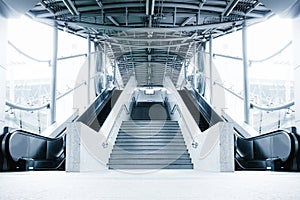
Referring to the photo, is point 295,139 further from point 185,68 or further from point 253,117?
point 185,68

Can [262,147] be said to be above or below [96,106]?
below

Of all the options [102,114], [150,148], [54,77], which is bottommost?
[150,148]

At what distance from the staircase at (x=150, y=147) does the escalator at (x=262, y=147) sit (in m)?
0.92

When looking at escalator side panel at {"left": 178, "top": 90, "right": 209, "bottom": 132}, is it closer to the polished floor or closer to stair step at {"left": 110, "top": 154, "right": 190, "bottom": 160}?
stair step at {"left": 110, "top": 154, "right": 190, "bottom": 160}

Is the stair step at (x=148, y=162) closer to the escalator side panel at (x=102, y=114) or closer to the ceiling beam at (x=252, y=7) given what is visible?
the escalator side panel at (x=102, y=114)

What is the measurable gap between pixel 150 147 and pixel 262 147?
3109mm

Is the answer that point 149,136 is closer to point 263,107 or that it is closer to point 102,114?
point 102,114

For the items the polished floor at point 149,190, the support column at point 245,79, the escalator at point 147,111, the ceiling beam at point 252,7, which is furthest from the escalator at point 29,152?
the escalator at point 147,111

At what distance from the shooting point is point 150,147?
10844mm

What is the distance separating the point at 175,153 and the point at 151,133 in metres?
2.01

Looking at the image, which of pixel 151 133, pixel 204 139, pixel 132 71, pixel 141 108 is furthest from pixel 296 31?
pixel 132 71

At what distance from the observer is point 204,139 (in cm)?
879

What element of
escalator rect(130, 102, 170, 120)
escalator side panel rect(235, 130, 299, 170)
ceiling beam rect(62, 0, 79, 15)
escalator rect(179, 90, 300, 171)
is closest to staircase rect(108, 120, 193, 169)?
escalator rect(179, 90, 300, 171)

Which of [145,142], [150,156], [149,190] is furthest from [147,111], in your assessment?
[149,190]
